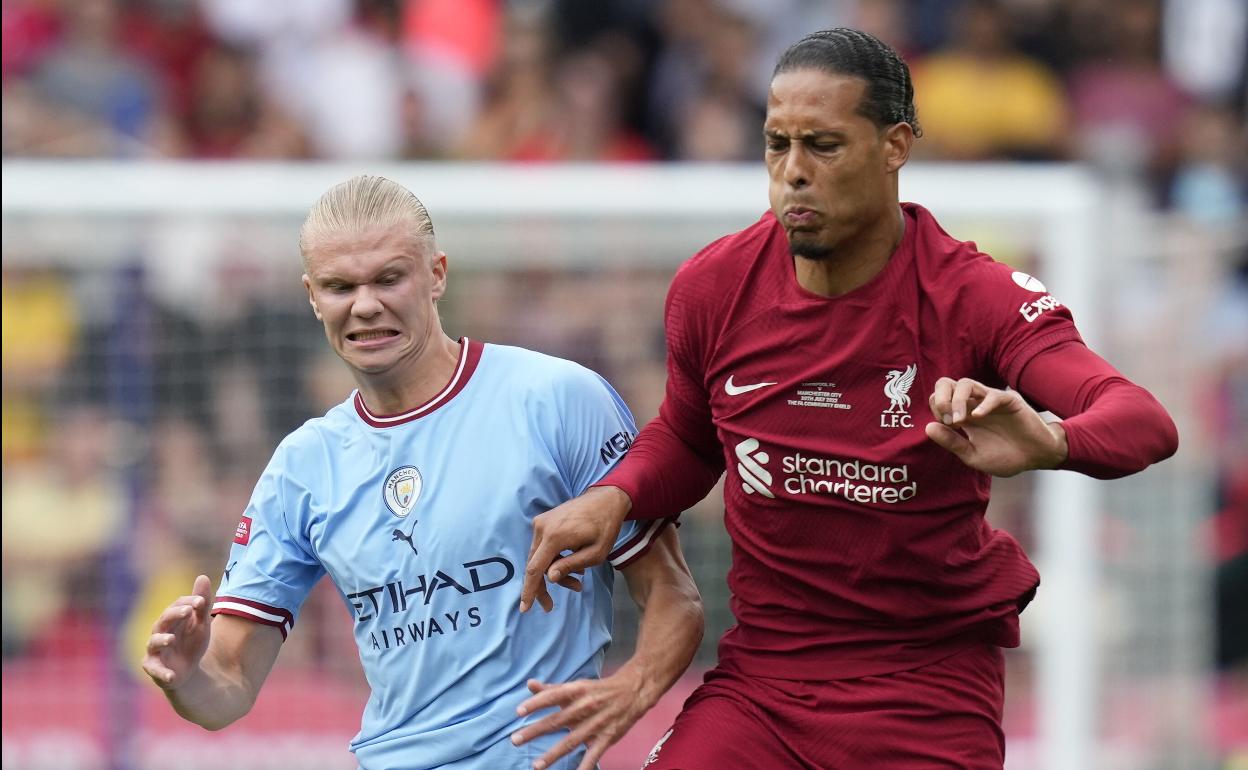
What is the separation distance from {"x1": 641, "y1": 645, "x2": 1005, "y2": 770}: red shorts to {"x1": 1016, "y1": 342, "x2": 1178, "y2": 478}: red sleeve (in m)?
0.67

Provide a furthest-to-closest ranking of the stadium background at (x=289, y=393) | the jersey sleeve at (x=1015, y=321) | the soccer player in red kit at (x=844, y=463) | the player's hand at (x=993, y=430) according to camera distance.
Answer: the stadium background at (x=289, y=393) → the soccer player in red kit at (x=844, y=463) → the jersey sleeve at (x=1015, y=321) → the player's hand at (x=993, y=430)

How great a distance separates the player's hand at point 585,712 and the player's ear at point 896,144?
119cm

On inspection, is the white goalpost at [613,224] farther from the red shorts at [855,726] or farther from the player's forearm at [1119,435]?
the player's forearm at [1119,435]

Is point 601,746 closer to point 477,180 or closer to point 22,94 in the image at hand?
point 477,180

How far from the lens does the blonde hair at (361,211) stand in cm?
389

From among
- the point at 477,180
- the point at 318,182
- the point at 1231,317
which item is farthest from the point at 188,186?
the point at 1231,317

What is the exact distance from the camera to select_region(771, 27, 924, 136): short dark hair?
3.55 meters

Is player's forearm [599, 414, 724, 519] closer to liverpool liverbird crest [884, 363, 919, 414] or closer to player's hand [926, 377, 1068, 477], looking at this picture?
liverpool liverbird crest [884, 363, 919, 414]

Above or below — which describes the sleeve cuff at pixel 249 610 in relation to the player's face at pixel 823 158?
below

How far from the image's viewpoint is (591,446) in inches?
158

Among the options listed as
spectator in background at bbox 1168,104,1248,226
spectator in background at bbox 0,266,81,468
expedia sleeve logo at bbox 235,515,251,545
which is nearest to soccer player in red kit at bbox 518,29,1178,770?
expedia sleeve logo at bbox 235,515,251,545

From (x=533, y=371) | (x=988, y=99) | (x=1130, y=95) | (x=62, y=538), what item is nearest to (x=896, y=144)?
(x=533, y=371)

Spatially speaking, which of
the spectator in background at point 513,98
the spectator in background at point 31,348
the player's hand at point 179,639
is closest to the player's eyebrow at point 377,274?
the player's hand at point 179,639

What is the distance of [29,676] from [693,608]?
181 inches
